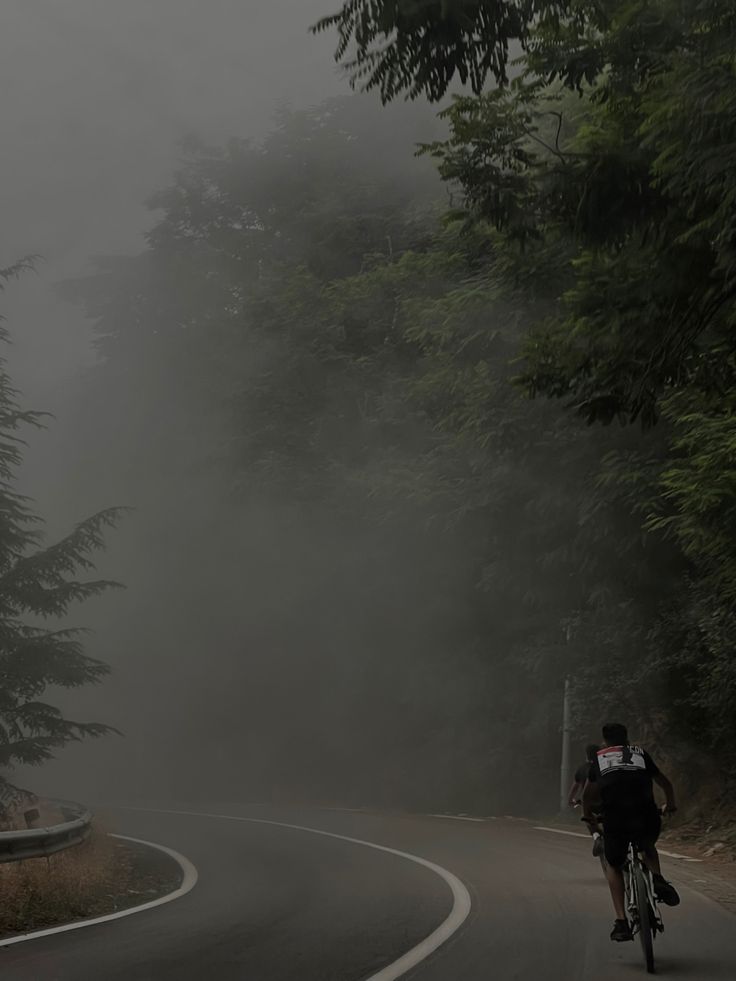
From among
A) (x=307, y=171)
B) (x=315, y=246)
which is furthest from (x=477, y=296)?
(x=307, y=171)

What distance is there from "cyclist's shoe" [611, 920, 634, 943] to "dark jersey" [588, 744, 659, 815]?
0.71m

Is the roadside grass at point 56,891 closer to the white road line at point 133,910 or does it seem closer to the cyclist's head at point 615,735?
the white road line at point 133,910

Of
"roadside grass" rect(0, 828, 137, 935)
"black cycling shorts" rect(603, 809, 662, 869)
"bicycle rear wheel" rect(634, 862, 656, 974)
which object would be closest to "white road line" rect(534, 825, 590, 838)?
"roadside grass" rect(0, 828, 137, 935)

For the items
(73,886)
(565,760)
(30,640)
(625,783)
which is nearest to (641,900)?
(625,783)

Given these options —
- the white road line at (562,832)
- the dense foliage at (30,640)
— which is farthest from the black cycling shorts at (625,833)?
the dense foliage at (30,640)

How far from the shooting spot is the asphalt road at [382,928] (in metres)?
7.02

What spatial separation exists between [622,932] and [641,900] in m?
0.33

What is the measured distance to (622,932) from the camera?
284 inches

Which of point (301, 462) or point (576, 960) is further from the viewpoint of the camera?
point (301, 462)

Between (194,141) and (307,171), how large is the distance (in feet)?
29.5

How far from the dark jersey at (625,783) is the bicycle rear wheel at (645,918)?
40cm

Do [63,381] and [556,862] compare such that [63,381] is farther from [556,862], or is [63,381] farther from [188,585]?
[556,862]

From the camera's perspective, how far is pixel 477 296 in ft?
69.5

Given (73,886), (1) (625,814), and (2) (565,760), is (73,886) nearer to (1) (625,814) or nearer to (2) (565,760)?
(1) (625,814)
